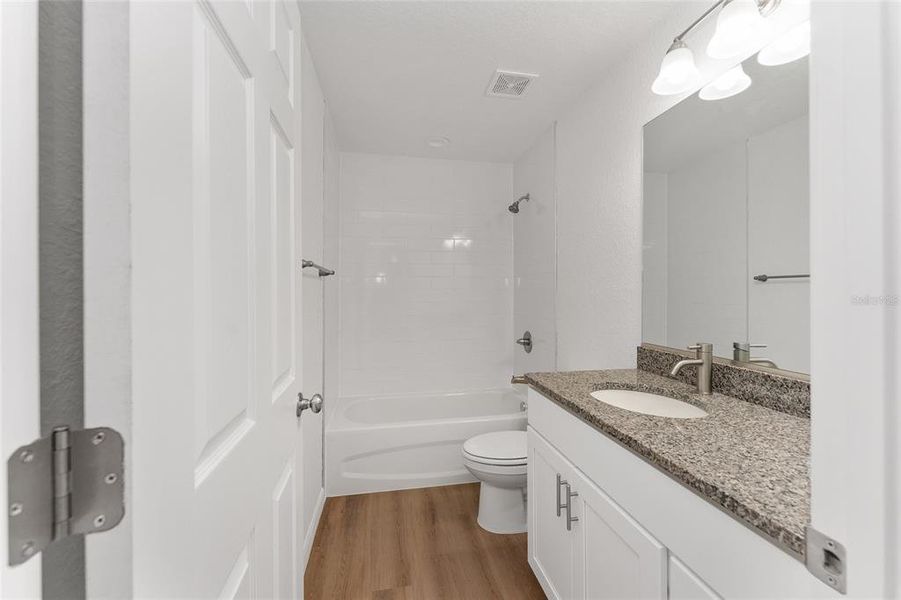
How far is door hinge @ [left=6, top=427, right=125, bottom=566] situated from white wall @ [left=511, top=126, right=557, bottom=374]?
→ 93.1 inches

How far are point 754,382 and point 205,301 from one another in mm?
Answer: 1486


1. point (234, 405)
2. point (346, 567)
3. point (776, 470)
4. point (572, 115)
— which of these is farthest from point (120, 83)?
point (572, 115)

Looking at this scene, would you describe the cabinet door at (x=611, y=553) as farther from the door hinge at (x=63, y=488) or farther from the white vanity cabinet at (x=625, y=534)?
the door hinge at (x=63, y=488)

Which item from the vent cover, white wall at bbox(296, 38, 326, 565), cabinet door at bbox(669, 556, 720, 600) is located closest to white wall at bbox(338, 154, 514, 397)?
white wall at bbox(296, 38, 326, 565)

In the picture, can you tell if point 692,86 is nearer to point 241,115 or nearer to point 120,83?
point 241,115

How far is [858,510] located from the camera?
0.34m

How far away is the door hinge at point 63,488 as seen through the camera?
0.28 m

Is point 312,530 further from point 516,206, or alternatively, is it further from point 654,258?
point 516,206

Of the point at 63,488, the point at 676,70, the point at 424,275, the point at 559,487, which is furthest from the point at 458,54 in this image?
the point at 63,488

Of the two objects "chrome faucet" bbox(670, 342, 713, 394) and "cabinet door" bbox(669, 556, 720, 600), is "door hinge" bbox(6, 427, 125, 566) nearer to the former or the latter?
"cabinet door" bbox(669, 556, 720, 600)

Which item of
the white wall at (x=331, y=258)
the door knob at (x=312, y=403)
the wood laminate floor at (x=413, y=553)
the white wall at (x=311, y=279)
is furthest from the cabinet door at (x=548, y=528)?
the white wall at (x=331, y=258)

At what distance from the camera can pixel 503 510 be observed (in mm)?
2014

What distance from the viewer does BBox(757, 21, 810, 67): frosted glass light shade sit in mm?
1093

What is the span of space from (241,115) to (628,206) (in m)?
1.60
